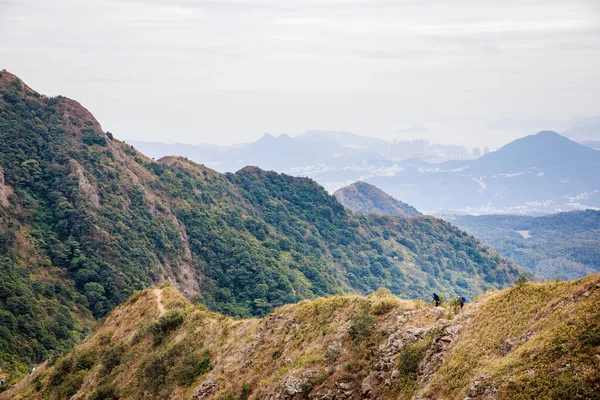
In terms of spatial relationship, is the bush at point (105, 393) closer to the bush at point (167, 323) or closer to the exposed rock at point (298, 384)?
the bush at point (167, 323)

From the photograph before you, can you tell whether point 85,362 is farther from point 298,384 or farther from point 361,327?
point 361,327

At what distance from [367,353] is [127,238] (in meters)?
64.1

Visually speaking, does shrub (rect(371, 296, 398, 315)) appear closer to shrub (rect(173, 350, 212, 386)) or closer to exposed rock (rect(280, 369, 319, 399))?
exposed rock (rect(280, 369, 319, 399))

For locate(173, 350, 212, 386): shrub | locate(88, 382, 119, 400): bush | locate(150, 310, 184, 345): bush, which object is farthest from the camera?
locate(150, 310, 184, 345): bush

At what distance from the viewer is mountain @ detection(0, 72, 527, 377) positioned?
60406 mm

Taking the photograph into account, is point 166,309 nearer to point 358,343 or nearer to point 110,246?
point 358,343

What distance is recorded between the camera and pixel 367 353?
1900 cm

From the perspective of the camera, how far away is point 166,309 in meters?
35.9

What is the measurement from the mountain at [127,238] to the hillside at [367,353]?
2328 cm

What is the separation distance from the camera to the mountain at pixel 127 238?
60.4m

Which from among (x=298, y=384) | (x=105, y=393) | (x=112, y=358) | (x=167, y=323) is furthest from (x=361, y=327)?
(x=112, y=358)

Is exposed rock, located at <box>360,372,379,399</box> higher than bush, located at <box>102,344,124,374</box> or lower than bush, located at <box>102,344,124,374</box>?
higher

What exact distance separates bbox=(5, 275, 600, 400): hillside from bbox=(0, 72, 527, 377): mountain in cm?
2328

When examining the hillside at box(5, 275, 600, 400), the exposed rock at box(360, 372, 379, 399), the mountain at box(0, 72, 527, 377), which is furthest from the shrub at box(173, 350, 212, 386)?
the mountain at box(0, 72, 527, 377)
